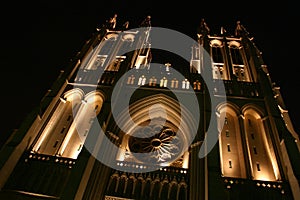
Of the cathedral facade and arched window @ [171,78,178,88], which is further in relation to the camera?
arched window @ [171,78,178,88]

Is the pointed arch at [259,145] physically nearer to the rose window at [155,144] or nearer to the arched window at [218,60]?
the rose window at [155,144]

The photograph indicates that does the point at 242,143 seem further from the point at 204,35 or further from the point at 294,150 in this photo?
the point at 204,35

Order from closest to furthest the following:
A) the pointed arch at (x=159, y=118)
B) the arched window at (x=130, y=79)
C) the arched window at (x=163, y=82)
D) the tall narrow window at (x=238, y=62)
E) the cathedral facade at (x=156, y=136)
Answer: the cathedral facade at (x=156, y=136)
the pointed arch at (x=159, y=118)
the arched window at (x=163, y=82)
the arched window at (x=130, y=79)
the tall narrow window at (x=238, y=62)

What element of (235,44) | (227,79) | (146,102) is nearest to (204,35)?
(235,44)

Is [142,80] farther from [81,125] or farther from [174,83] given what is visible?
[81,125]

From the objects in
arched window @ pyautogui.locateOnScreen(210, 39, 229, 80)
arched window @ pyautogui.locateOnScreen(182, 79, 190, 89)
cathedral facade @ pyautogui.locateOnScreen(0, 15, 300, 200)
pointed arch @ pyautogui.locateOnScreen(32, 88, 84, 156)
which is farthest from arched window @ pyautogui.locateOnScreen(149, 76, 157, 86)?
arched window @ pyautogui.locateOnScreen(210, 39, 229, 80)

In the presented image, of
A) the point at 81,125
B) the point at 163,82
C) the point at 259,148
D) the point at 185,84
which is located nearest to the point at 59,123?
the point at 81,125

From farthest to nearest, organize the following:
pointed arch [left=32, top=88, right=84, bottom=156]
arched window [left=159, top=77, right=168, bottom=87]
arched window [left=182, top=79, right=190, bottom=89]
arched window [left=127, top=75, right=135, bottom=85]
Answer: arched window [left=127, top=75, right=135, bottom=85] → arched window [left=159, top=77, right=168, bottom=87] → arched window [left=182, top=79, right=190, bottom=89] → pointed arch [left=32, top=88, right=84, bottom=156]

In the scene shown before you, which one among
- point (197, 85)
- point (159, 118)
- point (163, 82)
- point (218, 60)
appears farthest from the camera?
point (218, 60)

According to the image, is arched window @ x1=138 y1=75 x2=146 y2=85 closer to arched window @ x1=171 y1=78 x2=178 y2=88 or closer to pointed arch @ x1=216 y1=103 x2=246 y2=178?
arched window @ x1=171 y1=78 x2=178 y2=88

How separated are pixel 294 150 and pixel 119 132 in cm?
814

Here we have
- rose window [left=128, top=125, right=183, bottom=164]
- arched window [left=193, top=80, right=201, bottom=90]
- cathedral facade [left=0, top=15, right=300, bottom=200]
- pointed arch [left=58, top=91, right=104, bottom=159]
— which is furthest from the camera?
arched window [left=193, top=80, right=201, bottom=90]

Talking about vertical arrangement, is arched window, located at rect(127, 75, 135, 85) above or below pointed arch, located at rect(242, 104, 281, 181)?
above

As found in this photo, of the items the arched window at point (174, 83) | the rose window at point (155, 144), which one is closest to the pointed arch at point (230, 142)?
the rose window at point (155, 144)
